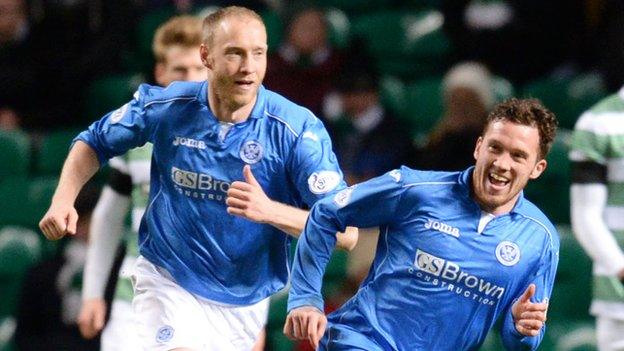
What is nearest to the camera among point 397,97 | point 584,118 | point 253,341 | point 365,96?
point 253,341

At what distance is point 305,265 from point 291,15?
5087 millimetres

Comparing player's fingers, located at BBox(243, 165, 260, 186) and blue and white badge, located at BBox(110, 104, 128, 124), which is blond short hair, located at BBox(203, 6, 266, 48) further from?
player's fingers, located at BBox(243, 165, 260, 186)

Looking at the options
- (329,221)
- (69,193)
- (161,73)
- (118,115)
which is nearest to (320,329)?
(329,221)

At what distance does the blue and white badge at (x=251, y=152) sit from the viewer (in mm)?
5703

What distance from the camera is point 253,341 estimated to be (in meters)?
6.04

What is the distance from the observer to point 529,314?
5254 mm

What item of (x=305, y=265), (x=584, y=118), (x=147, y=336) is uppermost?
(x=584, y=118)

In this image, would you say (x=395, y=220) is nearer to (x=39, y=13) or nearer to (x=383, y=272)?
(x=383, y=272)

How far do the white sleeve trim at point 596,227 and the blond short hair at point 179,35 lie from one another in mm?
1659

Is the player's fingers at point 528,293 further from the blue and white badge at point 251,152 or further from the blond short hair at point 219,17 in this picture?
the blond short hair at point 219,17

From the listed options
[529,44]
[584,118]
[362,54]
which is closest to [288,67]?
[362,54]

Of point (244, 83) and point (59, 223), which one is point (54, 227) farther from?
point (244, 83)

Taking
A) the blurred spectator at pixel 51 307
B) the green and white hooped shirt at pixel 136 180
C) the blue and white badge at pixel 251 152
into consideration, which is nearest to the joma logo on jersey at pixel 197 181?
the blue and white badge at pixel 251 152

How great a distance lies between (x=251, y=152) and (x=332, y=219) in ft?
1.49
